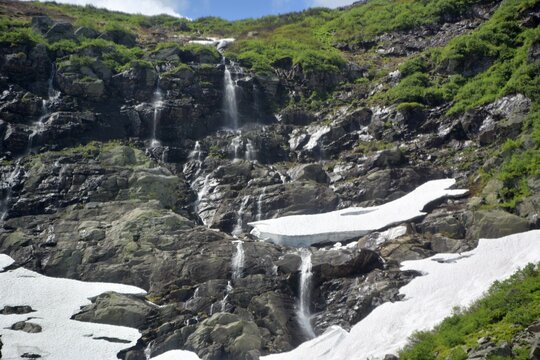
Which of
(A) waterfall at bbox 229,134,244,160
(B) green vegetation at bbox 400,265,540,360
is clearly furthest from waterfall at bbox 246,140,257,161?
(B) green vegetation at bbox 400,265,540,360

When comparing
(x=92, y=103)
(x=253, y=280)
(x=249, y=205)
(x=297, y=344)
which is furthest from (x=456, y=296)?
(x=92, y=103)

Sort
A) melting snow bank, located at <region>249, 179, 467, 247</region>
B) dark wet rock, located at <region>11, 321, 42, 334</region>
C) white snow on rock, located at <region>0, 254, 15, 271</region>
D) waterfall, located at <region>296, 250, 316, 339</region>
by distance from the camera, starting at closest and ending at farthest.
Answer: waterfall, located at <region>296, 250, 316, 339</region> < dark wet rock, located at <region>11, 321, 42, 334</region> < white snow on rock, located at <region>0, 254, 15, 271</region> < melting snow bank, located at <region>249, 179, 467, 247</region>

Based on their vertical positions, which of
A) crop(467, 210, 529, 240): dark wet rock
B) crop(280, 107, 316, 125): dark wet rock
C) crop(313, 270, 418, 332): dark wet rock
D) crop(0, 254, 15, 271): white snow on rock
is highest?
crop(280, 107, 316, 125): dark wet rock

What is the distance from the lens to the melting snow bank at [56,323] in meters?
27.0

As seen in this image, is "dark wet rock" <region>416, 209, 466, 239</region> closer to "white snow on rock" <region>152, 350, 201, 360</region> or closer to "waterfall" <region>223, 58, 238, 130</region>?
"white snow on rock" <region>152, 350, 201, 360</region>

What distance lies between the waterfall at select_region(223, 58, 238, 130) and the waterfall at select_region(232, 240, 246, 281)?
1778 cm

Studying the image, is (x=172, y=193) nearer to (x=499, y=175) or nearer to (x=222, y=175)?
(x=222, y=175)

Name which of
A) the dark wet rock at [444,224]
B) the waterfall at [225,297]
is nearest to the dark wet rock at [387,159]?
the dark wet rock at [444,224]

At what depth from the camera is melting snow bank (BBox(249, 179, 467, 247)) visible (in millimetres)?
33625

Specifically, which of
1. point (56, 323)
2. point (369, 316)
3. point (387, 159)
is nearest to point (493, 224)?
point (369, 316)

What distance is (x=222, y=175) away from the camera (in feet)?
136

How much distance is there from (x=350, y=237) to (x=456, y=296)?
870cm

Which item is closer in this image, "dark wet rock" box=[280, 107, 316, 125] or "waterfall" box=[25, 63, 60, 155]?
"waterfall" box=[25, 63, 60, 155]

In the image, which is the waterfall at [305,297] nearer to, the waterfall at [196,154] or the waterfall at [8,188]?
the waterfall at [196,154]
